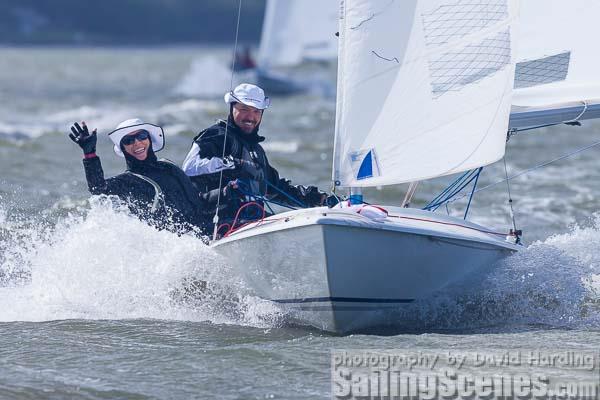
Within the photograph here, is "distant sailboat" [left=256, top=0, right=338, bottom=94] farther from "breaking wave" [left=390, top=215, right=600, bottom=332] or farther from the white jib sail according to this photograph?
the white jib sail

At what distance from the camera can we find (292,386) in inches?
220

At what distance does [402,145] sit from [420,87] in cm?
36

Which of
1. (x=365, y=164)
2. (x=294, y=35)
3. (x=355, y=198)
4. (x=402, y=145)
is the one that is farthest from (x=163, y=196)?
(x=294, y=35)

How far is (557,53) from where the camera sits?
320 inches

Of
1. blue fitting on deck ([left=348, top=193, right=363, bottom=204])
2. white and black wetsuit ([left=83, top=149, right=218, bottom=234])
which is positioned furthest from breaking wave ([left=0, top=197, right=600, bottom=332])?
blue fitting on deck ([left=348, top=193, right=363, bottom=204])

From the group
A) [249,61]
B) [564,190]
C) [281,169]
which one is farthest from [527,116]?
[249,61]

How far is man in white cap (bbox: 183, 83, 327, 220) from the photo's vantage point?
747cm

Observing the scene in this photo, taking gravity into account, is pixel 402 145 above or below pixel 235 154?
below

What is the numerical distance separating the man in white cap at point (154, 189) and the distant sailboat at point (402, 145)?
565 millimetres

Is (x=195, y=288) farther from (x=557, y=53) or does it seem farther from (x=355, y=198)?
(x=557, y=53)

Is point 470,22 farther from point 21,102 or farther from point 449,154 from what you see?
point 21,102

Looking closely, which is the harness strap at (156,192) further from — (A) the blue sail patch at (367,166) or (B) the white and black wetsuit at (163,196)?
(A) the blue sail patch at (367,166)

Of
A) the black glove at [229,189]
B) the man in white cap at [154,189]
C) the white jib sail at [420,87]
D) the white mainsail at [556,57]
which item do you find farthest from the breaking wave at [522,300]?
the man in white cap at [154,189]

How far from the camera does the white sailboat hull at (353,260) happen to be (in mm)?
6211
